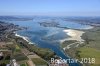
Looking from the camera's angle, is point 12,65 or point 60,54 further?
point 60,54

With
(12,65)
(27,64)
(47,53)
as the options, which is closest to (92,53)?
(47,53)

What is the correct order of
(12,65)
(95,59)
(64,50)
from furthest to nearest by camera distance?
1. (64,50)
2. (95,59)
3. (12,65)

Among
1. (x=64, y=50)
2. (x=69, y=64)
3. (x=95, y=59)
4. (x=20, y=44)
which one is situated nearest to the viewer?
(x=69, y=64)

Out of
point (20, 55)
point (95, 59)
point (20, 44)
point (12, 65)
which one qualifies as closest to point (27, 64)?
point (12, 65)

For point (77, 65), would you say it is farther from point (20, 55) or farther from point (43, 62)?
point (20, 55)

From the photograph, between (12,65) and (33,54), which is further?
(33,54)

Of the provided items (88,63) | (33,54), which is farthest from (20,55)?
(88,63)

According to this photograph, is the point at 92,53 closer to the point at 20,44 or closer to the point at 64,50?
the point at 64,50

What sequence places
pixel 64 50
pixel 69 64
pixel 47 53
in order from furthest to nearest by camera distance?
pixel 64 50
pixel 47 53
pixel 69 64

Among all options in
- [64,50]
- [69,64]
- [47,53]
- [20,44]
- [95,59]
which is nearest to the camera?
[69,64]
